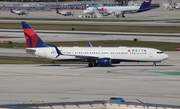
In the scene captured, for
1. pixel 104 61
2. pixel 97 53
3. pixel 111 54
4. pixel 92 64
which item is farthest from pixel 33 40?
pixel 111 54

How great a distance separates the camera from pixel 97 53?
85688 millimetres

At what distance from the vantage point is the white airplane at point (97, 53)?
3302 inches

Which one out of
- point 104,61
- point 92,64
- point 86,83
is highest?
point 86,83

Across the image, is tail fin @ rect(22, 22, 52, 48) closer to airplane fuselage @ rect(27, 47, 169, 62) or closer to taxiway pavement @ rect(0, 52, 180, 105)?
airplane fuselage @ rect(27, 47, 169, 62)

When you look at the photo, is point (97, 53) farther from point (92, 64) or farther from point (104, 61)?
point (104, 61)

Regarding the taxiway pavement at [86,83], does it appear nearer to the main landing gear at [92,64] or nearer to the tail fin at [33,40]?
the main landing gear at [92,64]

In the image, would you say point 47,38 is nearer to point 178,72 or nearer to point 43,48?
point 43,48

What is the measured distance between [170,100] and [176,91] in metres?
6.23

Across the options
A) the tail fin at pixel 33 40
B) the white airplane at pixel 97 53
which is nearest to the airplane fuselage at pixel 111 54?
the white airplane at pixel 97 53

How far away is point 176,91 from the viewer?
199 ft

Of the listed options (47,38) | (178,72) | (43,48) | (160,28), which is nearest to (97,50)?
(43,48)

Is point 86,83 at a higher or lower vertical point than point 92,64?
higher

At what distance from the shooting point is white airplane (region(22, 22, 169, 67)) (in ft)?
275

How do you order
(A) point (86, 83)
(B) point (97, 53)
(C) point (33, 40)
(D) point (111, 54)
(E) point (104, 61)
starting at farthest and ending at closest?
(C) point (33, 40) < (B) point (97, 53) < (D) point (111, 54) < (E) point (104, 61) < (A) point (86, 83)
